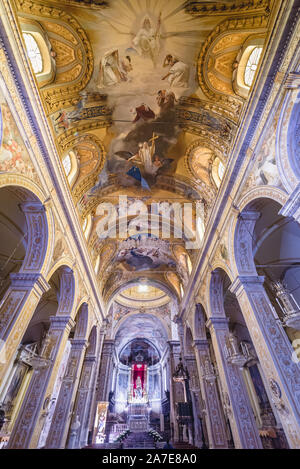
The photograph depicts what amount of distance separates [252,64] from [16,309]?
927 cm

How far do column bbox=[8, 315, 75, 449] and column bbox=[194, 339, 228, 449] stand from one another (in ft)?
21.4

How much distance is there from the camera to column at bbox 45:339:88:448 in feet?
30.0

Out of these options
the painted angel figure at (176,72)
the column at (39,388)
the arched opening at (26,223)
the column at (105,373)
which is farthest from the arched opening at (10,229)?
the column at (105,373)

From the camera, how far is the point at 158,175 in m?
10.5

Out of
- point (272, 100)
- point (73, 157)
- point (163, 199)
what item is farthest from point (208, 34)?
point (163, 199)

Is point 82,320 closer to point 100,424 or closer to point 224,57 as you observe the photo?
point 100,424

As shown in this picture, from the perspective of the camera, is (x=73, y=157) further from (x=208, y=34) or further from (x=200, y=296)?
(x=200, y=296)

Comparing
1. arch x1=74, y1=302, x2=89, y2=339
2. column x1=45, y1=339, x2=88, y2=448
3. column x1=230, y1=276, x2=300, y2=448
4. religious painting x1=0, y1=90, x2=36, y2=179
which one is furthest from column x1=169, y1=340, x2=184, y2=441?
religious painting x1=0, y1=90, x2=36, y2=179

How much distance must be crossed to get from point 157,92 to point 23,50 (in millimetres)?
4125

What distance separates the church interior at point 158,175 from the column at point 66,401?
0.19 feet

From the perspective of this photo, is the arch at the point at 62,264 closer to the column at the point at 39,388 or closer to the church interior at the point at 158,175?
the church interior at the point at 158,175

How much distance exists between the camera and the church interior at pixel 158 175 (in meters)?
5.29

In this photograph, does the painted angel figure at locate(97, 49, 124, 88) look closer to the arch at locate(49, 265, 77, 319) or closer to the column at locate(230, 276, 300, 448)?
the arch at locate(49, 265, 77, 319)
